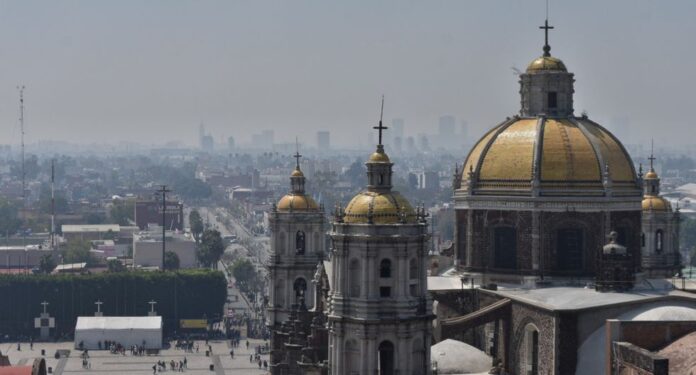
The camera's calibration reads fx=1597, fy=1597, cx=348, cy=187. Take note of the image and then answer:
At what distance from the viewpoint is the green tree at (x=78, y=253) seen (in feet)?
531

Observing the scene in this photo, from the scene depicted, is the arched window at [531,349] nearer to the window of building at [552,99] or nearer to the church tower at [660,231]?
→ the window of building at [552,99]

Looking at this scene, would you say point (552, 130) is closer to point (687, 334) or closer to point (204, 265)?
point (687, 334)

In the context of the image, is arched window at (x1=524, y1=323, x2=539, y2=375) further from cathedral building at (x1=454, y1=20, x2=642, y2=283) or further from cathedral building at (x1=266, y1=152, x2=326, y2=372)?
cathedral building at (x1=266, y1=152, x2=326, y2=372)

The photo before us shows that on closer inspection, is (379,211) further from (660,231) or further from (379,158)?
(660,231)

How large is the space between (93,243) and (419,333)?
440 ft

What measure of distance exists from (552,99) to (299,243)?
17.1m

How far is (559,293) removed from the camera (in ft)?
183

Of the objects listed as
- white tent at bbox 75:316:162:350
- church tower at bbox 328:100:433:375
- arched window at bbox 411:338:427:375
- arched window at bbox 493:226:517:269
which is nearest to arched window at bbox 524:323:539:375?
arched window at bbox 493:226:517:269

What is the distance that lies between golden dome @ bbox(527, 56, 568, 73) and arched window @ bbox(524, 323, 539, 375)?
12874mm

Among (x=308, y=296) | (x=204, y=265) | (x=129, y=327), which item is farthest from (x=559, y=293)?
(x=204, y=265)

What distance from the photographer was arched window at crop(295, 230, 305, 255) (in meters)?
74.8

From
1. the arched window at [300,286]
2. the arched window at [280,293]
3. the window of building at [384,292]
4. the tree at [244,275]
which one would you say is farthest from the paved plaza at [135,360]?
the window of building at [384,292]

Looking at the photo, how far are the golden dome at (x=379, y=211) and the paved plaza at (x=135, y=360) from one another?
49.2 metres

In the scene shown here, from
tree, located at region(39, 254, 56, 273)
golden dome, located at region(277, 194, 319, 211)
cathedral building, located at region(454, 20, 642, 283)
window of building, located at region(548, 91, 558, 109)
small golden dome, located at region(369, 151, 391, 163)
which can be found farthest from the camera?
tree, located at region(39, 254, 56, 273)
